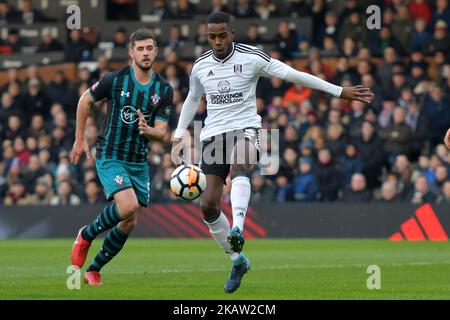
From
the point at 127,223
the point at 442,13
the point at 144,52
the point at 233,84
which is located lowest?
the point at 127,223

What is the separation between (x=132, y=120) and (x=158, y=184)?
10.8 m

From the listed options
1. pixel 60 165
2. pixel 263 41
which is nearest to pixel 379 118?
pixel 263 41

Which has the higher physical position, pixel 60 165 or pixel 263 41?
pixel 263 41

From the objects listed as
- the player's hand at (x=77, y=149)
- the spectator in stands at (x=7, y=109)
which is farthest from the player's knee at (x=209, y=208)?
the spectator in stands at (x=7, y=109)

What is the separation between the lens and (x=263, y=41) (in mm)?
24234

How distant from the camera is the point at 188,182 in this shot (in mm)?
10992

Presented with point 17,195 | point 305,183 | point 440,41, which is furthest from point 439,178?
point 17,195

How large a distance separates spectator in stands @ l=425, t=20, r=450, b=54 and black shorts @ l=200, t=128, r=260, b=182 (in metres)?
12.1

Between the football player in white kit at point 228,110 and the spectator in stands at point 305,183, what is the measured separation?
9759mm

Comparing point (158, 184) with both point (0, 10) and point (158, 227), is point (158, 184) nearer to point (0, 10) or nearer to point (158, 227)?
point (158, 227)

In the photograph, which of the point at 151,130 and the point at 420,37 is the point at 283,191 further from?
the point at 151,130

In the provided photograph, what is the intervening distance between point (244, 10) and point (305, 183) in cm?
537

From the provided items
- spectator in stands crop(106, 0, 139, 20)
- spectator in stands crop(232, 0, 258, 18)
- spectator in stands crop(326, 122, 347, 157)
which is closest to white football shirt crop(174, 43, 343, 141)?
spectator in stands crop(326, 122, 347, 157)

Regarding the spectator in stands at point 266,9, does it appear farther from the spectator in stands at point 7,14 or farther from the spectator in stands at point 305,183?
the spectator in stands at point 7,14
